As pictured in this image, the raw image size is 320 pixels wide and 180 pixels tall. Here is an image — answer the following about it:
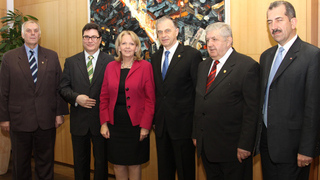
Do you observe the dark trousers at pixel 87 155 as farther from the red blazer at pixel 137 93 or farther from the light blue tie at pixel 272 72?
the light blue tie at pixel 272 72

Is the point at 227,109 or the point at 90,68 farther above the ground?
the point at 90,68

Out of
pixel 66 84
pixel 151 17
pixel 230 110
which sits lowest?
pixel 230 110

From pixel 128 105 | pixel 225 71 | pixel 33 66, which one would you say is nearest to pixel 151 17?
pixel 128 105

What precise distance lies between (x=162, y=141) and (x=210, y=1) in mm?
1689

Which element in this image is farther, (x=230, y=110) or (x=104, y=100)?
(x=104, y=100)

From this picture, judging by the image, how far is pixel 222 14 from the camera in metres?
3.35

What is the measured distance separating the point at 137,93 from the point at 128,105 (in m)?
0.15

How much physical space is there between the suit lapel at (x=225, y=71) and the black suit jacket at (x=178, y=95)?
41cm

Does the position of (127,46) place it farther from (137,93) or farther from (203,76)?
(203,76)

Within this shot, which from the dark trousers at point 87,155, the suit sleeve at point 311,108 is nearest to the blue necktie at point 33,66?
the dark trousers at point 87,155

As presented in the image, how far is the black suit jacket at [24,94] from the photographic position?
339 centimetres

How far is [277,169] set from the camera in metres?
2.29

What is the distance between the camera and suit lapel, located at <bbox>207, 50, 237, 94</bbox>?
2408mm

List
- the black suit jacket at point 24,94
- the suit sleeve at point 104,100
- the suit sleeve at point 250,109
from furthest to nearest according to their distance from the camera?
the black suit jacket at point 24,94
the suit sleeve at point 104,100
the suit sleeve at point 250,109
